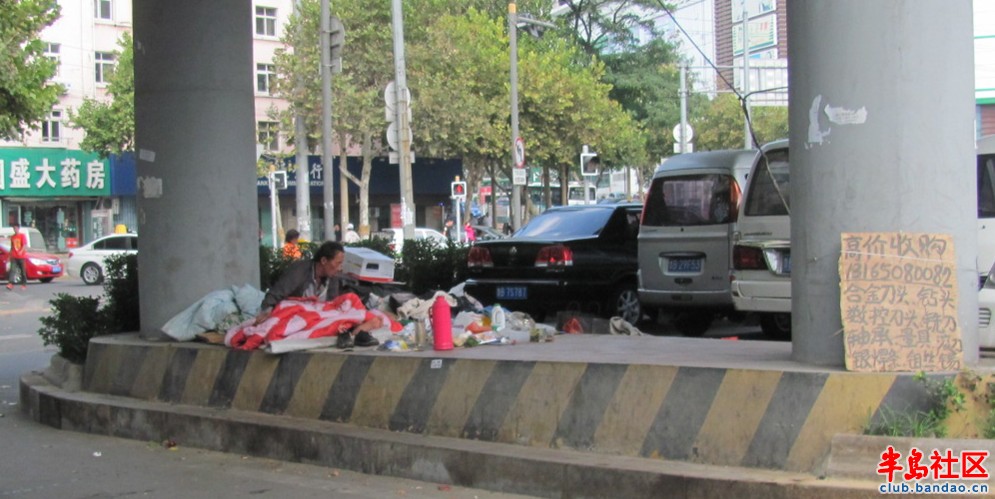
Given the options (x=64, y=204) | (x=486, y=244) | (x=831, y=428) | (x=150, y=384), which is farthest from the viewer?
(x=64, y=204)

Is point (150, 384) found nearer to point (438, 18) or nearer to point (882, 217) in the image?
point (882, 217)

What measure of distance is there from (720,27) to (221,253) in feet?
243

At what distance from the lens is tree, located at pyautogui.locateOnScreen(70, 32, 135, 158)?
39750 millimetres

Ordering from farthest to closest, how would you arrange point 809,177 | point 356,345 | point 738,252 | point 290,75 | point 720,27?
point 720,27 → point 290,75 → point 738,252 → point 356,345 → point 809,177

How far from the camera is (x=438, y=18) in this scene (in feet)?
136

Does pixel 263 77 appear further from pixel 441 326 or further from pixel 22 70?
pixel 441 326

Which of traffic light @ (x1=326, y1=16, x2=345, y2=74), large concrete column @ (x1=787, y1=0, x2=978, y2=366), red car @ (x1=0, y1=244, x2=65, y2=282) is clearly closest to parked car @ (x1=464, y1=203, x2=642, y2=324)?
large concrete column @ (x1=787, y1=0, x2=978, y2=366)

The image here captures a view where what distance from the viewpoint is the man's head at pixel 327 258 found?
892cm

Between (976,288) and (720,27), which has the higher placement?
(720,27)

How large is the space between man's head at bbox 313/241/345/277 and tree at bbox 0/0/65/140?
1790 centimetres

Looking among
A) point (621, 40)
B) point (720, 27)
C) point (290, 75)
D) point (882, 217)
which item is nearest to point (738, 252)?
point (882, 217)

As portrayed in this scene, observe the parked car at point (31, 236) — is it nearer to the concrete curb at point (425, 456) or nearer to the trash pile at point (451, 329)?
the concrete curb at point (425, 456)

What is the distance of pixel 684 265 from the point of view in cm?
1177

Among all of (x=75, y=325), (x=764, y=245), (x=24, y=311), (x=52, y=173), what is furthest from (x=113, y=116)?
(x=764, y=245)
